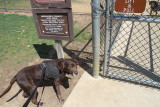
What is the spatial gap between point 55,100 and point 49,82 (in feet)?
1.90

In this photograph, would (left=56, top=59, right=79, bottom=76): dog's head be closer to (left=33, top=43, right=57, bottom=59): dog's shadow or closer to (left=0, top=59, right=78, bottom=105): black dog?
(left=0, top=59, right=78, bottom=105): black dog

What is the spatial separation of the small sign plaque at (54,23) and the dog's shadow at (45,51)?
1.15 metres

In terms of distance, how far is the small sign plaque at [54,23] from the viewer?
135 inches

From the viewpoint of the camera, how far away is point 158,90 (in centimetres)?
342

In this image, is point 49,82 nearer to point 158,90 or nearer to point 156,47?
point 158,90

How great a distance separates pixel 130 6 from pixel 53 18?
1521 mm

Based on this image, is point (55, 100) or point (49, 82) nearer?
point (55, 100)

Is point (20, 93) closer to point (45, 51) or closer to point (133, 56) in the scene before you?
point (45, 51)

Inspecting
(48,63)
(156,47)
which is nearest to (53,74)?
(48,63)

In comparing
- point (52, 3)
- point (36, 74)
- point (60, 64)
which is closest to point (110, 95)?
point (60, 64)

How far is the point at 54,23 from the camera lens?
11.8ft

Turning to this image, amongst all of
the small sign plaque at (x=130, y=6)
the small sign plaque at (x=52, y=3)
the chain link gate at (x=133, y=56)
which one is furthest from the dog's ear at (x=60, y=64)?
the small sign plaque at (x=130, y=6)

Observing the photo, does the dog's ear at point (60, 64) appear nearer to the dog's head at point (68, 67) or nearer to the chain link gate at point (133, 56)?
the dog's head at point (68, 67)

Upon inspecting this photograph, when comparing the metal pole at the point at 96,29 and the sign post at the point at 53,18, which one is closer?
the metal pole at the point at 96,29
